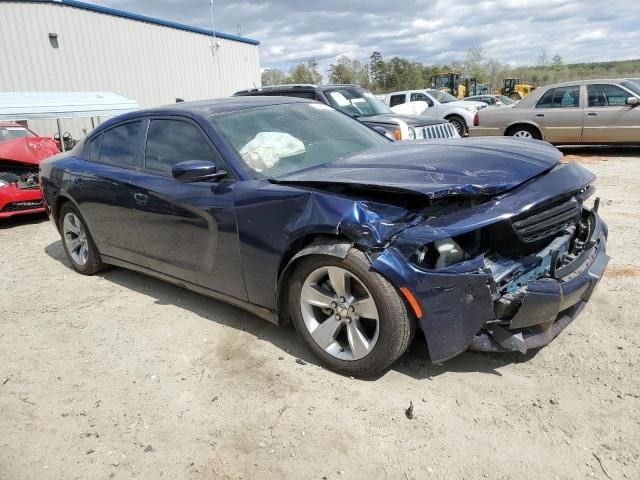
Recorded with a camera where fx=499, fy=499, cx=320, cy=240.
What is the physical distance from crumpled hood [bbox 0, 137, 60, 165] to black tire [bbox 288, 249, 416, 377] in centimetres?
653

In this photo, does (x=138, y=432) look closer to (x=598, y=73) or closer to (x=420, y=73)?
(x=420, y=73)

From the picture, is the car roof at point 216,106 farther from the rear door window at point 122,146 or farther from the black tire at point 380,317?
the black tire at point 380,317

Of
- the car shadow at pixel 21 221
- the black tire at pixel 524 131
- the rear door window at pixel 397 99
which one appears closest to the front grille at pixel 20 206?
the car shadow at pixel 21 221

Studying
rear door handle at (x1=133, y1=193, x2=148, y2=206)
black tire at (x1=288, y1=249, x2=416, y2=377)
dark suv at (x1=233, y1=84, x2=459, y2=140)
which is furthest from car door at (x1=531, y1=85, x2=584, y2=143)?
black tire at (x1=288, y1=249, x2=416, y2=377)

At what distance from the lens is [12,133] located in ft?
28.3

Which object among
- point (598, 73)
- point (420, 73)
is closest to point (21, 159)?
point (420, 73)

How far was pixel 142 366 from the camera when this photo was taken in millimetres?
3322

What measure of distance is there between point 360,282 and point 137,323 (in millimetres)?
2135

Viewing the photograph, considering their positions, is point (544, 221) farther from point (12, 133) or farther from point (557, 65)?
point (557, 65)

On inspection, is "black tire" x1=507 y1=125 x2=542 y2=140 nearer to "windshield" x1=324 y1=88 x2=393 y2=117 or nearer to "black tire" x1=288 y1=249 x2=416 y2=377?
"windshield" x1=324 y1=88 x2=393 y2=117

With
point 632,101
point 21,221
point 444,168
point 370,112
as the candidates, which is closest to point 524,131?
point 632,101

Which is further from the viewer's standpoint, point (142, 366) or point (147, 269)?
point (147, 269)

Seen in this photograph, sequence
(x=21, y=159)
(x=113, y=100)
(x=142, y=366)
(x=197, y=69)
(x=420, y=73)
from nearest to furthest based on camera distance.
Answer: (x=142, y=366) < (x=21, y=159) < (x=113, y=100) < (x=197, y=69) < (x=420, y=73)

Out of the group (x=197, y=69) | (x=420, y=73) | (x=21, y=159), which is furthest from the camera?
(x=420, y=73)
